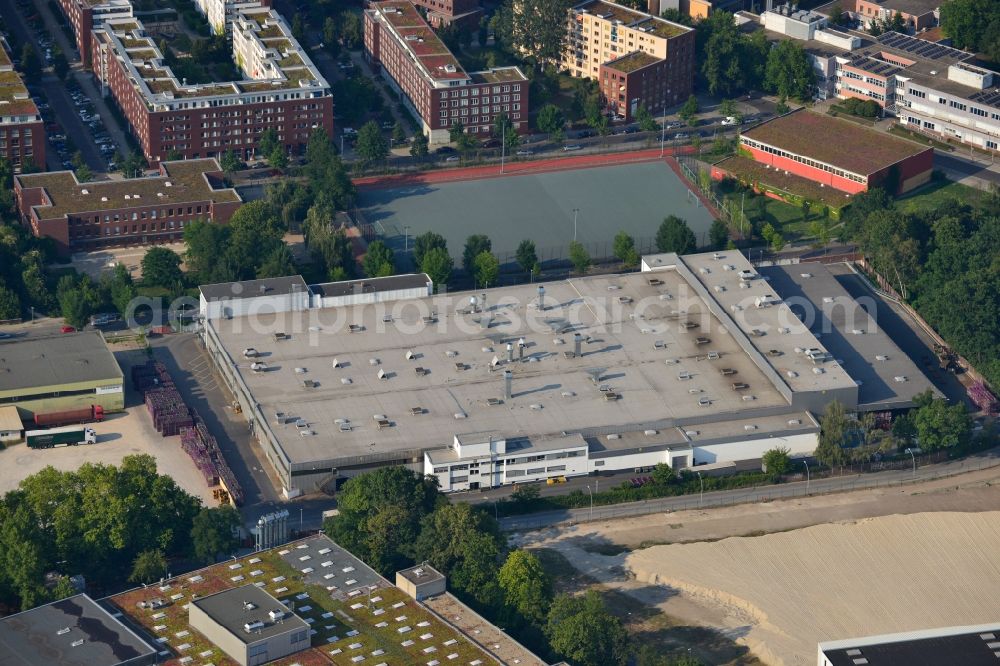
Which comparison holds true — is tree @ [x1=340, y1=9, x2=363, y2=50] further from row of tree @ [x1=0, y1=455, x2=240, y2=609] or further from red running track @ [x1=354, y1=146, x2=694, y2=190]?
row of tree @ [x1=0, y1=455, x2=240, y2=609]

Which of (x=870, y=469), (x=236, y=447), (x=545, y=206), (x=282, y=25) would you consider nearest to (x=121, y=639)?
(x=236, y=447)

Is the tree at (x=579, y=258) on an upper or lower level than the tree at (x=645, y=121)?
lower

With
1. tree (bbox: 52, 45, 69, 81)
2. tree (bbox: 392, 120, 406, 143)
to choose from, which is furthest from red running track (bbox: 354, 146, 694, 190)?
tree (bbox: 52, 45, 69, 81)

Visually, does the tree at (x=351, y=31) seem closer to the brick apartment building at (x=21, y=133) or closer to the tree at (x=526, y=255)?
the brick apartment building at (x=21, y=133)

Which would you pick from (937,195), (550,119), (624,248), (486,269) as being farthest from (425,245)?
(937,195)

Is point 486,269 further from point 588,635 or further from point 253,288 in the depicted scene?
point 588,635

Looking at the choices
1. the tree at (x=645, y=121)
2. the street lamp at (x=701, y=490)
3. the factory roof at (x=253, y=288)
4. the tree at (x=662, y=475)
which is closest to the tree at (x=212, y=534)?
the tree at (x=662, y=475)

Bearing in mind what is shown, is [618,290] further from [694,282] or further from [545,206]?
[545,206]
